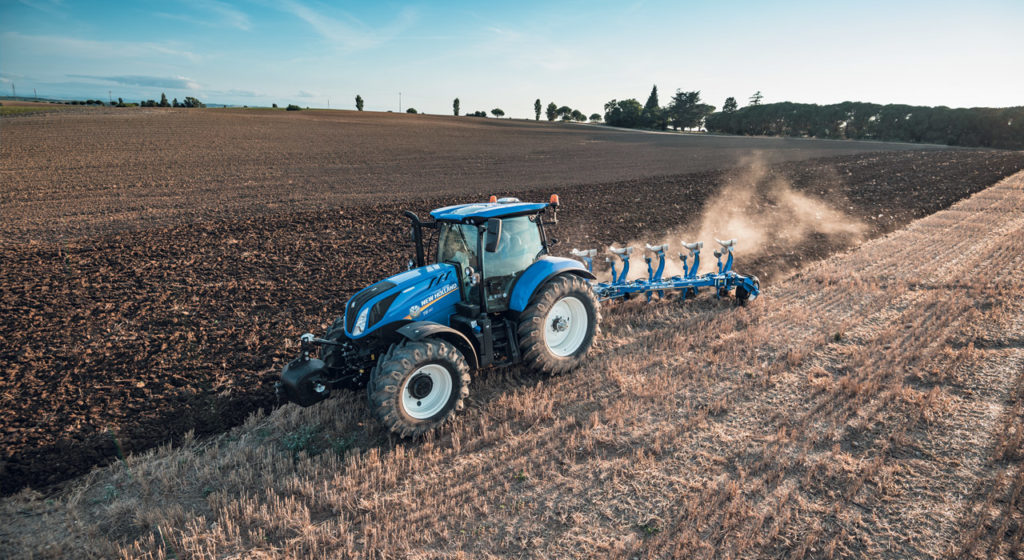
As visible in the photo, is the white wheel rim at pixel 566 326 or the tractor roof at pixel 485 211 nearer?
the tractor roof at pixel 485 211

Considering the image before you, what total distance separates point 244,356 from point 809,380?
24.0 feet

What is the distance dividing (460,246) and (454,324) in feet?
2.99

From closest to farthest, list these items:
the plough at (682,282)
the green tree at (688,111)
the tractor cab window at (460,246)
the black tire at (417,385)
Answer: the black tire at (417,385)
the tractor cab window at (460,246)
the plough at (682,282)
the green tree at (688,111)

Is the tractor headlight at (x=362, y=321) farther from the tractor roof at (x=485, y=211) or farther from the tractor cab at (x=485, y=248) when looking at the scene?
the tractor roof at (x=485, y=211)

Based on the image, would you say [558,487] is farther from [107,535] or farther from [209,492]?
[107,535]

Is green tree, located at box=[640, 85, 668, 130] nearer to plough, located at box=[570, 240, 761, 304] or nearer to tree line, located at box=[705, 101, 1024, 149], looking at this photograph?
tree line, located at box=[705, 101, 1024, 149]

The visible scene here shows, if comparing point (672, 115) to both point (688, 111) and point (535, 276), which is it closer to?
point (688, 111)

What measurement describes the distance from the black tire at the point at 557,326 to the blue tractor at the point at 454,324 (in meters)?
0.01

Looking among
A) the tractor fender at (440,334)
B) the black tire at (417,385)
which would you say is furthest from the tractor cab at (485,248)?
the black tire at (417,385)

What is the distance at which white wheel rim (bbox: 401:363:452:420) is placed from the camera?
5.04 meters

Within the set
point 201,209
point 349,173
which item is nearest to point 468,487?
point 201,209

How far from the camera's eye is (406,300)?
5.47m

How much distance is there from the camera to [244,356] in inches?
282

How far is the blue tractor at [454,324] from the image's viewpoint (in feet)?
16.4
